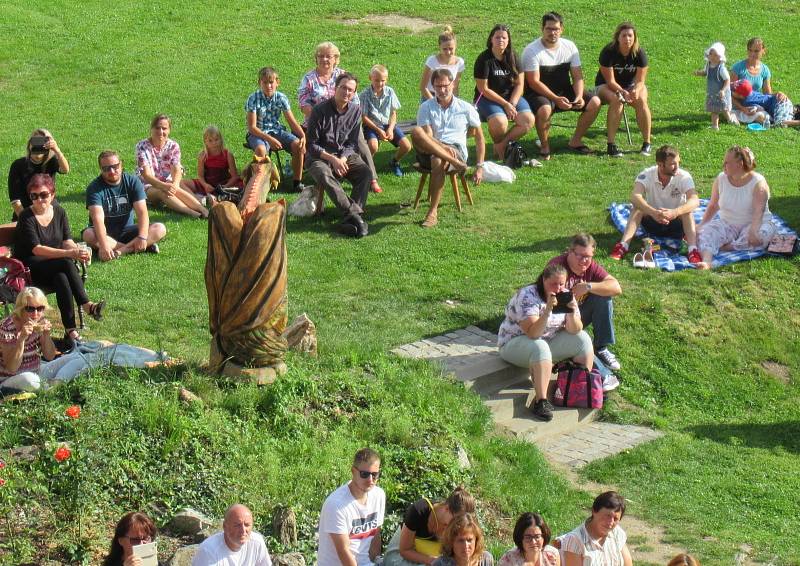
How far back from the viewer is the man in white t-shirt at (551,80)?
55.6 ft

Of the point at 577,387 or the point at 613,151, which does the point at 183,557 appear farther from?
the point at 613,151

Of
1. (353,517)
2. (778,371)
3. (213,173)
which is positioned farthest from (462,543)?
(213,173)

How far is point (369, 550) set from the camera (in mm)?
8242

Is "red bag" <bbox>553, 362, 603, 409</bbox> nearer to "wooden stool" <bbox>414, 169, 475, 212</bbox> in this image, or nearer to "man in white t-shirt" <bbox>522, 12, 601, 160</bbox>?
"wooden stool" <bbox>414, 169, 475, 212</bbox>

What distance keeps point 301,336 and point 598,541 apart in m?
3.56

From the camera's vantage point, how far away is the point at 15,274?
36.5 ft

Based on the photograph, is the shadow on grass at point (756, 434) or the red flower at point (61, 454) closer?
the red flower at point (61, 454)

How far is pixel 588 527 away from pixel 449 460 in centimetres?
172

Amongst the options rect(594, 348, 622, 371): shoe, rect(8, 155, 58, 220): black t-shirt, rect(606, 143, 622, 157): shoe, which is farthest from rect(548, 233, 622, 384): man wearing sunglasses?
rect(8, 155, 58, 220): black t-shirt

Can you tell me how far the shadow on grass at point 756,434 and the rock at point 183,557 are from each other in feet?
16.8

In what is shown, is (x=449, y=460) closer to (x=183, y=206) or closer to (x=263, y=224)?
(x=263, y=224)

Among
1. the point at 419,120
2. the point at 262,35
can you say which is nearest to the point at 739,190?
the point at 419,120

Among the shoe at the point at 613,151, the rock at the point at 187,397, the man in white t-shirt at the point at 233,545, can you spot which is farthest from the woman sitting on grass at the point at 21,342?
the shoe at the point at 613,151

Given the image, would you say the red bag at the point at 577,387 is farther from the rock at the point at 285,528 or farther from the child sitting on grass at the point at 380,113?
the child sitting on grass at the point at 380,113
